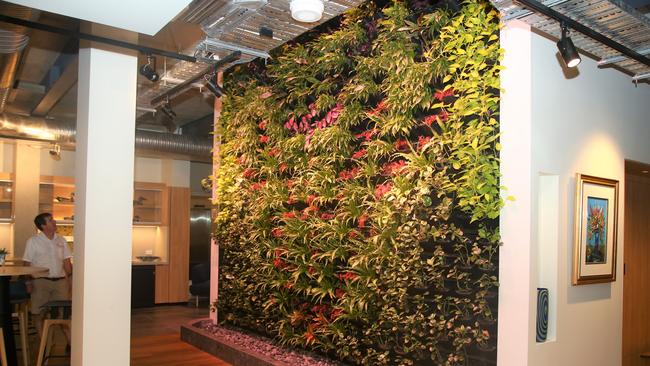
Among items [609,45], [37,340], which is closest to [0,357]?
[37,340]

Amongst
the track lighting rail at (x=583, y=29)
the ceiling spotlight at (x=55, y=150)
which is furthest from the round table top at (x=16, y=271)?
the ceiling spotlight at (x=55, y=150)

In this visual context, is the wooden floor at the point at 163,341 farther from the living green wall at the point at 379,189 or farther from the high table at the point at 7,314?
the high table at the point at 7,314

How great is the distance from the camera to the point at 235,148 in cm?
628

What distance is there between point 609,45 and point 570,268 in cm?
Answer: 158

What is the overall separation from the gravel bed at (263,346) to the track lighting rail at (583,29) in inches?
128

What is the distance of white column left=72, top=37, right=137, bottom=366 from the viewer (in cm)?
402

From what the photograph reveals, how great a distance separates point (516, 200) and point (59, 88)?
6.04 metres

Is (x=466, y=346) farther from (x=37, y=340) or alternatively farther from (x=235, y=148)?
(x=37, y=340)

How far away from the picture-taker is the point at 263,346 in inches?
220

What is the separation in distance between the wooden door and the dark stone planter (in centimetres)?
350

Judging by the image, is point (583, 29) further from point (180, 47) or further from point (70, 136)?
point (70, 136)

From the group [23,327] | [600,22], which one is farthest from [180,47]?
[600,22]

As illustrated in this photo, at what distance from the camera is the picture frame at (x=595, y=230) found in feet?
13.0

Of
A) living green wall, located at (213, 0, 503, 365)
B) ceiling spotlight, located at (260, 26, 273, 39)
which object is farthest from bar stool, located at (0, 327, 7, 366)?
ceiling spotlight, located at (260, 26, 273, 39)
